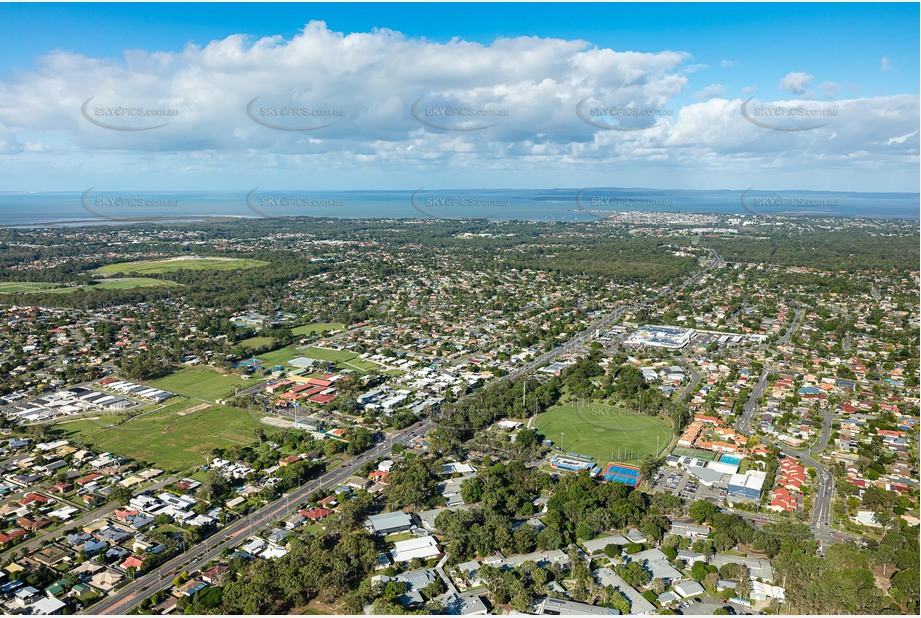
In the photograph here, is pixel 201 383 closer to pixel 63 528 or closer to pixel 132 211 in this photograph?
pixel 63 528

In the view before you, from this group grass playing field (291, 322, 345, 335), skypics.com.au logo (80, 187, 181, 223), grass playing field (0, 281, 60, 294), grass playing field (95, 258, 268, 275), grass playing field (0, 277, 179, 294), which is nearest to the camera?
grass playing field (291, 322, 345, 335)

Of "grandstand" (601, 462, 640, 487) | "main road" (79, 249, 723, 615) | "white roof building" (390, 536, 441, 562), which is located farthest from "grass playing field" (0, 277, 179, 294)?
"grandstand" (601, 462, 640, 487)

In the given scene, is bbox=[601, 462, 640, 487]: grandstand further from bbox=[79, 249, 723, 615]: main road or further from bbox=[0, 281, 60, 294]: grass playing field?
bbox=[0, 281, 60, 294]: grass playing field

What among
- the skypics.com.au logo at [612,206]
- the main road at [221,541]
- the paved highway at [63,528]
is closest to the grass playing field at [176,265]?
the paved highway at [63,528]

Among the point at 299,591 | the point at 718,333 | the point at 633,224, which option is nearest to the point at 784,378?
the point at 718,333

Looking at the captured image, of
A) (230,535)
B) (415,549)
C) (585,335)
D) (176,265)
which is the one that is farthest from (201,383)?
(176,265)

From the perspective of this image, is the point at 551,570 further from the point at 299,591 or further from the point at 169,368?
the point at 169,368
